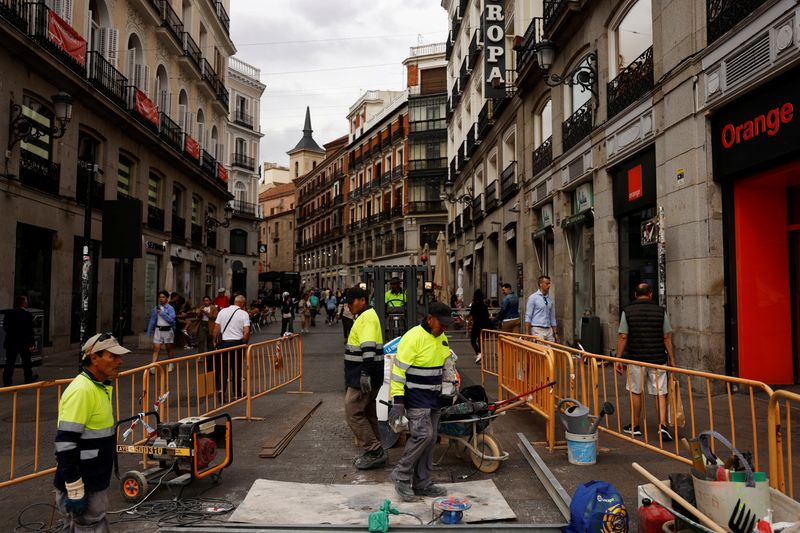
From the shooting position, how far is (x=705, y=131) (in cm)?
1003

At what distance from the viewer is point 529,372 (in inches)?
301

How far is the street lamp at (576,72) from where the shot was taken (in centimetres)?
1468

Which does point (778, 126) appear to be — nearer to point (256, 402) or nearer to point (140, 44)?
point (256, 402)

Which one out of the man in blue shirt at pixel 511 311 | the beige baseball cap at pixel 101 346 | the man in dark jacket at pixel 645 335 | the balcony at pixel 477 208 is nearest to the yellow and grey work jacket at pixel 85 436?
the beige baseball cap at pixel 101 346

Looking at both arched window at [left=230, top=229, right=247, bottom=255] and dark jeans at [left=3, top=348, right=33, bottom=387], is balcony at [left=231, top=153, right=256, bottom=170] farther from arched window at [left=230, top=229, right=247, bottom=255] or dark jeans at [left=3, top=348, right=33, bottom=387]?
dark jeans at [left=3, top=348, right=33, bottom=387]

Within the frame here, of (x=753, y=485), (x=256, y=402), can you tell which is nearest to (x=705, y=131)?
(x=753, y=485)

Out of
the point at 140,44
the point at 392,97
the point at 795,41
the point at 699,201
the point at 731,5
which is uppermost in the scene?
the point at 392,97

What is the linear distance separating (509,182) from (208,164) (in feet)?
54.4

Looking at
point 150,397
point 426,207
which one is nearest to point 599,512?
point 150,397

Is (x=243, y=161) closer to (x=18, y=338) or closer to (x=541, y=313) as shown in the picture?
(x=18, y=338)

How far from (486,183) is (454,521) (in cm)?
2462

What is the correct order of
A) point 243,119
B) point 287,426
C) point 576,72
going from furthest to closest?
point 243,119
point 576,72
point 287,426

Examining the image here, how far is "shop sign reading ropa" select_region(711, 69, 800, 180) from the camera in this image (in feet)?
27.1

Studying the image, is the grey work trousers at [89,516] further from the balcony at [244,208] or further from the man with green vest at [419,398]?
the balcony at [244,208]
